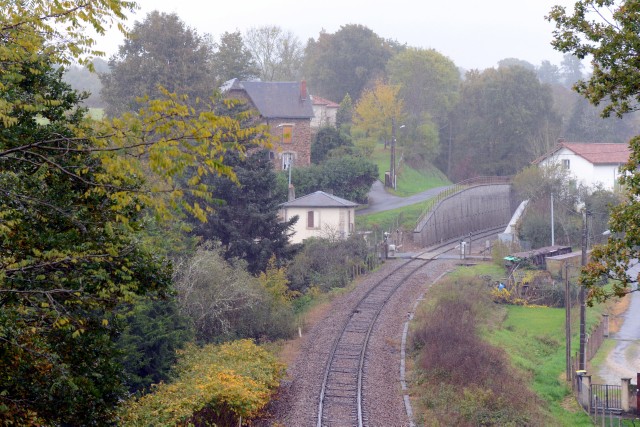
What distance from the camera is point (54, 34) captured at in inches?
291

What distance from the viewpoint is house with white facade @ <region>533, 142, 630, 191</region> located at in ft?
183

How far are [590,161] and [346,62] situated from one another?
124ft

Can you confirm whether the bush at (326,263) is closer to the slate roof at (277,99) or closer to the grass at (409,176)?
the slate roof at (277,99)

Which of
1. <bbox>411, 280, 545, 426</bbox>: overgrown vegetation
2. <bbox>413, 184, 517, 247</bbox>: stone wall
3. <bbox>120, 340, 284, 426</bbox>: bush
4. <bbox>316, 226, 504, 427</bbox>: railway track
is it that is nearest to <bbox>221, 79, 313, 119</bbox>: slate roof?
<bbox>413, 184, 517, 247</bbox>: stone wall

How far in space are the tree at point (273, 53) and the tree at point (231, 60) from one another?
560 inches

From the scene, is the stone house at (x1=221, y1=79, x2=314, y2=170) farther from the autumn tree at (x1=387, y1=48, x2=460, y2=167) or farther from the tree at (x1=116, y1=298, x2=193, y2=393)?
the tree at (x1=116, y1=298, x2=193, y2=393)

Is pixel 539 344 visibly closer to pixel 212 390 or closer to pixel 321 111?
pixel 212 390

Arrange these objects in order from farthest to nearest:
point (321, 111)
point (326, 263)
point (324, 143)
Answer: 1. point (321, 111)
2. point (324, 143)
3. point (326, 263)

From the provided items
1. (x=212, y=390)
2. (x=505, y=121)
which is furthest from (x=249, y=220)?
(x=505, y=121)

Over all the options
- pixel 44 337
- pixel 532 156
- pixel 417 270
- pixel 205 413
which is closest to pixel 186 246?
pixel 205 413

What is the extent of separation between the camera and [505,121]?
251ft

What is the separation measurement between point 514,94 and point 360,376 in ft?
196

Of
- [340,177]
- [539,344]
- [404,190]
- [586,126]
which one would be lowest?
[539,344]

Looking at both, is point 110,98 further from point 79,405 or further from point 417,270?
point 79,405
